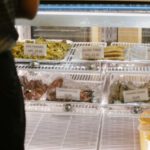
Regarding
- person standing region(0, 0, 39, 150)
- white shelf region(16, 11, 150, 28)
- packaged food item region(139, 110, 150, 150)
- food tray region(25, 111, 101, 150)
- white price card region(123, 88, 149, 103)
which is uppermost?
white shelf region(16, 11, 150, 28)

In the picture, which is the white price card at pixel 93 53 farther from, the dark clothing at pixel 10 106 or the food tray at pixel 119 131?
the dark clothing at pixel 10 106

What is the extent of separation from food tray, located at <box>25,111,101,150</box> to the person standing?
1.56ft

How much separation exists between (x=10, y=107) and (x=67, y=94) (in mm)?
695

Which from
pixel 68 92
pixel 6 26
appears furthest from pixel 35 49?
pixel 6 26

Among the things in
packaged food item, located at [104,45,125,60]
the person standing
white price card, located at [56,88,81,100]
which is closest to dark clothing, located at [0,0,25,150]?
the person standing

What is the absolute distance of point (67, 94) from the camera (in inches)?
65.8

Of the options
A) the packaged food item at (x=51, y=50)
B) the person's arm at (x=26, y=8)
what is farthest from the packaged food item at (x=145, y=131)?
the person's arm at (x=26, y=8)

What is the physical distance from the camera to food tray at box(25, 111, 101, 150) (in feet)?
4.94

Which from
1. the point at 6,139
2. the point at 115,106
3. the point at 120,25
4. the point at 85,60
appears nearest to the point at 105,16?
the point at 120,25

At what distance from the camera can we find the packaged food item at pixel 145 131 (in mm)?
1330

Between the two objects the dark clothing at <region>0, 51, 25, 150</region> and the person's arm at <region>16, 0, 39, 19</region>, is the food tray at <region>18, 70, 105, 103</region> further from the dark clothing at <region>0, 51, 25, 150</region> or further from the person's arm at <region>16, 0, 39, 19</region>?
the person's arm at <region>16, 0, 39, 19</region>

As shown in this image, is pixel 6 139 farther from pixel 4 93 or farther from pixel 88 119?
pixel 88 119

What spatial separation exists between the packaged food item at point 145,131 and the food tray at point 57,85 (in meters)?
0.29

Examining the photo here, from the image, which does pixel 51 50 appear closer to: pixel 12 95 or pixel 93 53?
pixel 93 53
